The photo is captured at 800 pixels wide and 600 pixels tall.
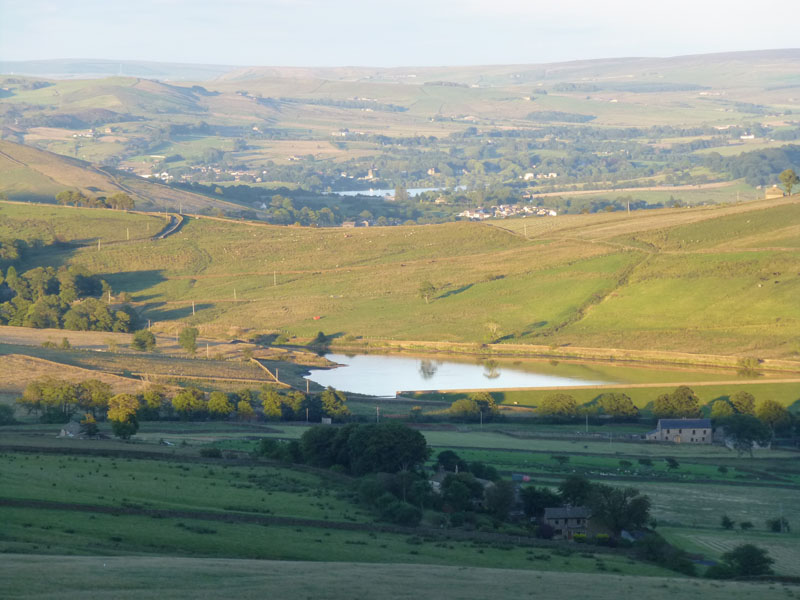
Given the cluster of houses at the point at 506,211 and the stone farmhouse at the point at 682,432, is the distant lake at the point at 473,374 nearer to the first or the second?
the stone farmhouse at the point at 682,432

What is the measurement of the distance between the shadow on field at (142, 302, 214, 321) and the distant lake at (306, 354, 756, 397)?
1906 cm

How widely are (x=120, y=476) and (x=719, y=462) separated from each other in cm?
2397

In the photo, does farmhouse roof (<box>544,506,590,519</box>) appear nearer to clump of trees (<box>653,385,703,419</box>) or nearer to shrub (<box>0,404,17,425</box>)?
clump of trees (<box>653,385,703,419</box>)

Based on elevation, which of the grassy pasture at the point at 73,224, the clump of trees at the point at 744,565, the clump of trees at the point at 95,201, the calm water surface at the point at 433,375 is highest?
the clump of trees at the point at 95,201

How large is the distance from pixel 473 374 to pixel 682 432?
2067cm

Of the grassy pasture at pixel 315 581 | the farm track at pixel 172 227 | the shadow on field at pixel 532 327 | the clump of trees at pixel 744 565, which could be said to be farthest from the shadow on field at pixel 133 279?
the grassy pasture at pixel 315 581

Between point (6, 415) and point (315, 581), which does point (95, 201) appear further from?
point (315, 581)

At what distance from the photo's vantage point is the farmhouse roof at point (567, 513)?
106 ft

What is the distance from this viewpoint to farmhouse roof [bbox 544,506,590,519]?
3231 cm

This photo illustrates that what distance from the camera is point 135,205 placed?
134 meters

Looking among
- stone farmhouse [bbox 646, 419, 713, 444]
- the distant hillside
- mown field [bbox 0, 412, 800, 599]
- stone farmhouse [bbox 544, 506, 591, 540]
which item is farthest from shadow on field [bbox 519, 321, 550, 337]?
the distant hillside

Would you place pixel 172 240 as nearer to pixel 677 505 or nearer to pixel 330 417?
pixel 330 417

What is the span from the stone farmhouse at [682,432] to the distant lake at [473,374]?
13224mm

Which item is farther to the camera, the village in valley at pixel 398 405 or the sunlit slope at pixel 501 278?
the sunlit slope at pixel 501 278
